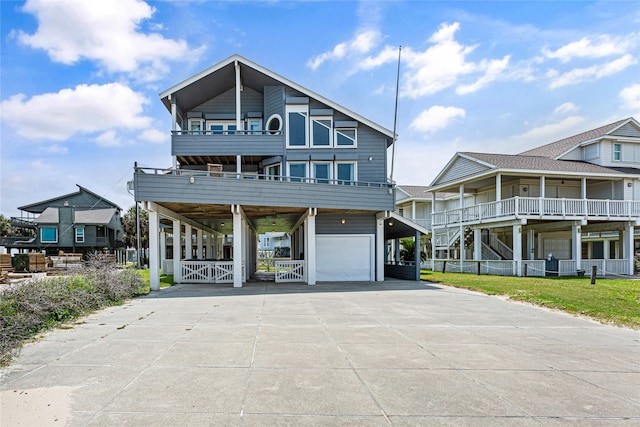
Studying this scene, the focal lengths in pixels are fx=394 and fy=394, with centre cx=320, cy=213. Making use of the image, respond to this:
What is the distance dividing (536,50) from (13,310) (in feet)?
57.5

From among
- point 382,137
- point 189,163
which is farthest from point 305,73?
point 189,163

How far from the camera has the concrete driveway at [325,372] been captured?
3904 millimetres

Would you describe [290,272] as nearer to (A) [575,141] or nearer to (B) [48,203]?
(A) [575,141]

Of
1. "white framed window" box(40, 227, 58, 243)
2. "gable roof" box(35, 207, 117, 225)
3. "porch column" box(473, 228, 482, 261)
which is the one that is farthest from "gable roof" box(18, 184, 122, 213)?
"porch column" box(473, 228, 482, 261)

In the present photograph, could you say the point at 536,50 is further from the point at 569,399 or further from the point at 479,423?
the point at 479,423

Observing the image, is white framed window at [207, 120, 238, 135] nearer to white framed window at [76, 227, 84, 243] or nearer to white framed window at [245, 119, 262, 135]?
white framed window at [245, 119, 262, 135]

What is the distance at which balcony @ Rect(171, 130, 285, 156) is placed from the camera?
1864cm

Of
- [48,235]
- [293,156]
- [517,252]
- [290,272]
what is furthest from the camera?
[48,235]

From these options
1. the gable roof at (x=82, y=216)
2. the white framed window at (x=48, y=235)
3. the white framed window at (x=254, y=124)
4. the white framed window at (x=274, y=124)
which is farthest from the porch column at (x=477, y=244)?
the white framed window at (x=48, y=235)

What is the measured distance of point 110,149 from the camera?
24.0m

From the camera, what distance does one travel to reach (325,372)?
519cm

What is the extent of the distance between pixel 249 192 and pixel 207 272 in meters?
5.31

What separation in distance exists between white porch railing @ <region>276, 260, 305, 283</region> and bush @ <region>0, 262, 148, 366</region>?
7286 millimetres

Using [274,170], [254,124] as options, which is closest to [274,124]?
[254,124]
